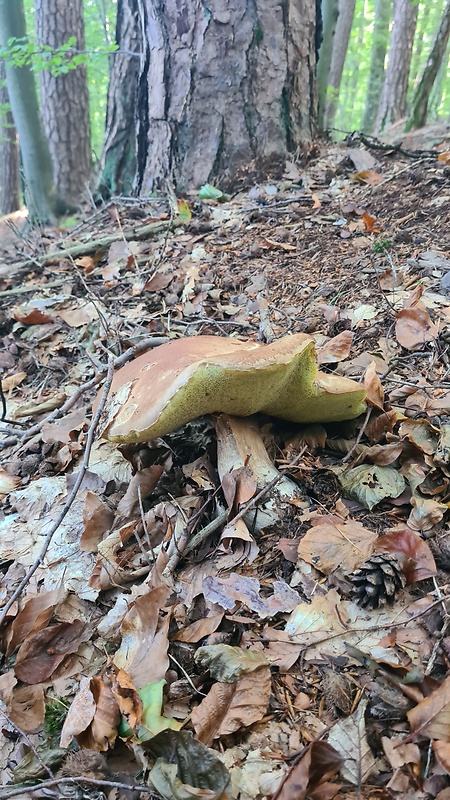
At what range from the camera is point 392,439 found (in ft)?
7.15

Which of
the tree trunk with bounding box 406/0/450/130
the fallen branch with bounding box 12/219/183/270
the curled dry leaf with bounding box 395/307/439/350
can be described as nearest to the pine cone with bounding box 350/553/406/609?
the curled dry leaf with bounding box 395/307/439/350

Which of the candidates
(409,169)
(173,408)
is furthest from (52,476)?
(409,169)

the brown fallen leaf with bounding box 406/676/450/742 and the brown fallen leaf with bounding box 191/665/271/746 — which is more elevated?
the brown fallen leaf with bounding box 406/676/450/742

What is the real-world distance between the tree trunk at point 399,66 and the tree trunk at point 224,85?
19.5ft

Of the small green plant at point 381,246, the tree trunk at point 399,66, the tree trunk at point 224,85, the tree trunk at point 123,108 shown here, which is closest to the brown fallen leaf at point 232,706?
the small green plant at point 381,246

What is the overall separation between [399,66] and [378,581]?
1167 cm

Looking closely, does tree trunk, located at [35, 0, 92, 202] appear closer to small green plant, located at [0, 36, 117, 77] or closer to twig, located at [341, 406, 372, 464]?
small green plant, located at [0, 36, 117, 77]

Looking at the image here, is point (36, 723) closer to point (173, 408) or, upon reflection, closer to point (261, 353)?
point (173, 408)

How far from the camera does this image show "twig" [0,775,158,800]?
4.15 ft

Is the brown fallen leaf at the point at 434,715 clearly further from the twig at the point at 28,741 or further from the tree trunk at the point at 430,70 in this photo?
the tree trunk at the point at 430,70

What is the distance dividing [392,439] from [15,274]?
12.8 feet

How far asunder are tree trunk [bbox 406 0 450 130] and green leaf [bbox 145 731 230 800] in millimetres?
5727

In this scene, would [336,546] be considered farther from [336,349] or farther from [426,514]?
[336,349]

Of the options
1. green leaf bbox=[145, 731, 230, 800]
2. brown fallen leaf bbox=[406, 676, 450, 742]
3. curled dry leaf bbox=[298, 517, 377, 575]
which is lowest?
green leaf bbox=[145, 731, 230, 800]
